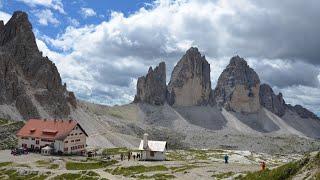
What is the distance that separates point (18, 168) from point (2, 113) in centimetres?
11327

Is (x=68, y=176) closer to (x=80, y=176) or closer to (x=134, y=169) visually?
(x=80, y=176)

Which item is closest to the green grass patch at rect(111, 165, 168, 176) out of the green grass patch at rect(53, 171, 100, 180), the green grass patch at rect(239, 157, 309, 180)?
the green grass patch at rect(53, 171, 100, 180)

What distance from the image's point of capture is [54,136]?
130 meters

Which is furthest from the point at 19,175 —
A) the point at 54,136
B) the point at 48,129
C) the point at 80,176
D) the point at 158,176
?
the point at 48,129

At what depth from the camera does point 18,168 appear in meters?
92.3

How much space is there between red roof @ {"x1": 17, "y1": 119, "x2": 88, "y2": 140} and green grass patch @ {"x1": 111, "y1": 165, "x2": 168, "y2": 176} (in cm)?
4513

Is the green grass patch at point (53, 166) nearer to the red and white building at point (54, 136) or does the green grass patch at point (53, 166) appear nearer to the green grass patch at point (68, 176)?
the green grass patch at point (68, 176)

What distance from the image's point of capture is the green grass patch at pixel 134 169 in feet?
272

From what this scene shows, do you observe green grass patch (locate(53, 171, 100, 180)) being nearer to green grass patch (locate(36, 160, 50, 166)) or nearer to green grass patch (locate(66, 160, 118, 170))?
green grass patch (locate(66, 160, 118, 170))

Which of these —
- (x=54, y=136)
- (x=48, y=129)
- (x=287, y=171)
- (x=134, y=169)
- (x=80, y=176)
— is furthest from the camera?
(x=48, y=129)

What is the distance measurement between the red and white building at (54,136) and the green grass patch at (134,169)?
44.1 metres

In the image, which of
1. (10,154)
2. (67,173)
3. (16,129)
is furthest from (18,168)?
(16,129)

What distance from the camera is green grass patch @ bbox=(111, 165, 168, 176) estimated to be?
8294cm

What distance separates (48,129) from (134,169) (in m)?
54.8
